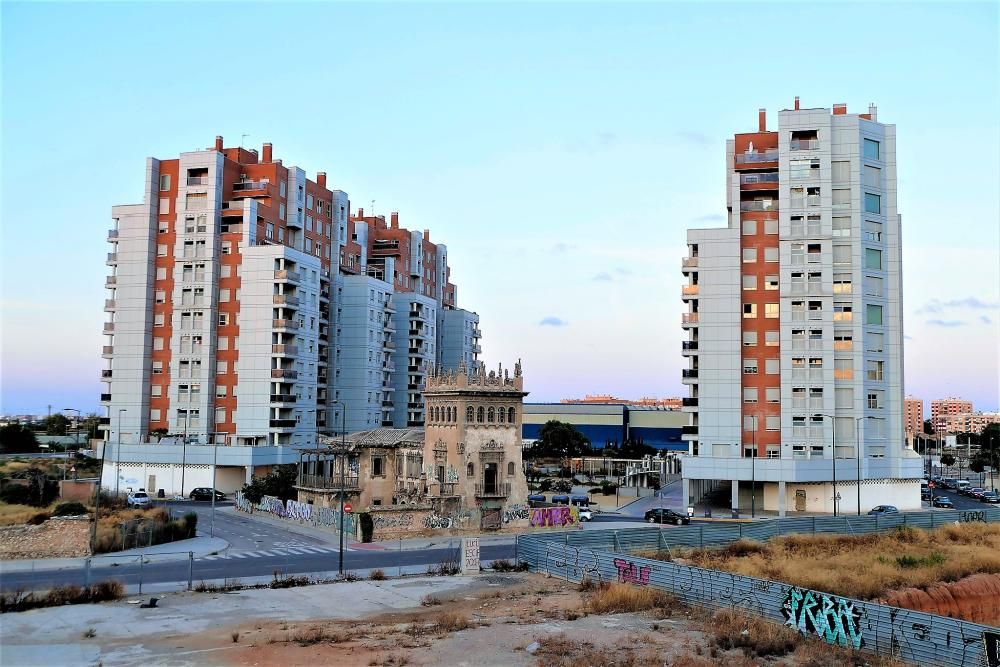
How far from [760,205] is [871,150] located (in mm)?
11828

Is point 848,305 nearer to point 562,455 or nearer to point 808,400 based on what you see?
point 808,400

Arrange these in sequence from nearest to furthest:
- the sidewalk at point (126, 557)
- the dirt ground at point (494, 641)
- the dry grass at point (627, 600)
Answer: the dirt ground at point (494, 641) < the dry grass at point (627, 600) < the sidewalk at point (126, 557)

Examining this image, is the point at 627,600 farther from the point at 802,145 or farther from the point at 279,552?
the point at 802,145

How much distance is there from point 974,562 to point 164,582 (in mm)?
43666

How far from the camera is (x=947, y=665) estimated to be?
29.2 meters

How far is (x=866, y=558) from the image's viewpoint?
51.0 metres

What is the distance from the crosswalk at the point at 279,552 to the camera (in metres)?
55.4

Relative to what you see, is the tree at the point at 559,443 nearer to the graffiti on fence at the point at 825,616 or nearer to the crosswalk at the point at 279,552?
the crosswalk at the point at 279,552

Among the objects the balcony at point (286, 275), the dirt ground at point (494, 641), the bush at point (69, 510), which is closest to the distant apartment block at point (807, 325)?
the balcony at point (286, 275)

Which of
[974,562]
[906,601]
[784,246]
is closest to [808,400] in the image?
[784,246]

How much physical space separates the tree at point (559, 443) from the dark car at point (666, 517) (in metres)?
73.5

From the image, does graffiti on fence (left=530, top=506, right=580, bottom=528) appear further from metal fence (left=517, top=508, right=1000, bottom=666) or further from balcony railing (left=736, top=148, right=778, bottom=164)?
balcony railing (left=736, top=148, right=778, bottom=164)

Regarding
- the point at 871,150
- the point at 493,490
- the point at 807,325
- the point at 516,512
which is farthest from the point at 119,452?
the point at 871,150

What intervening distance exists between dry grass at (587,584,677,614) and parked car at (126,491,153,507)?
5163 cm
